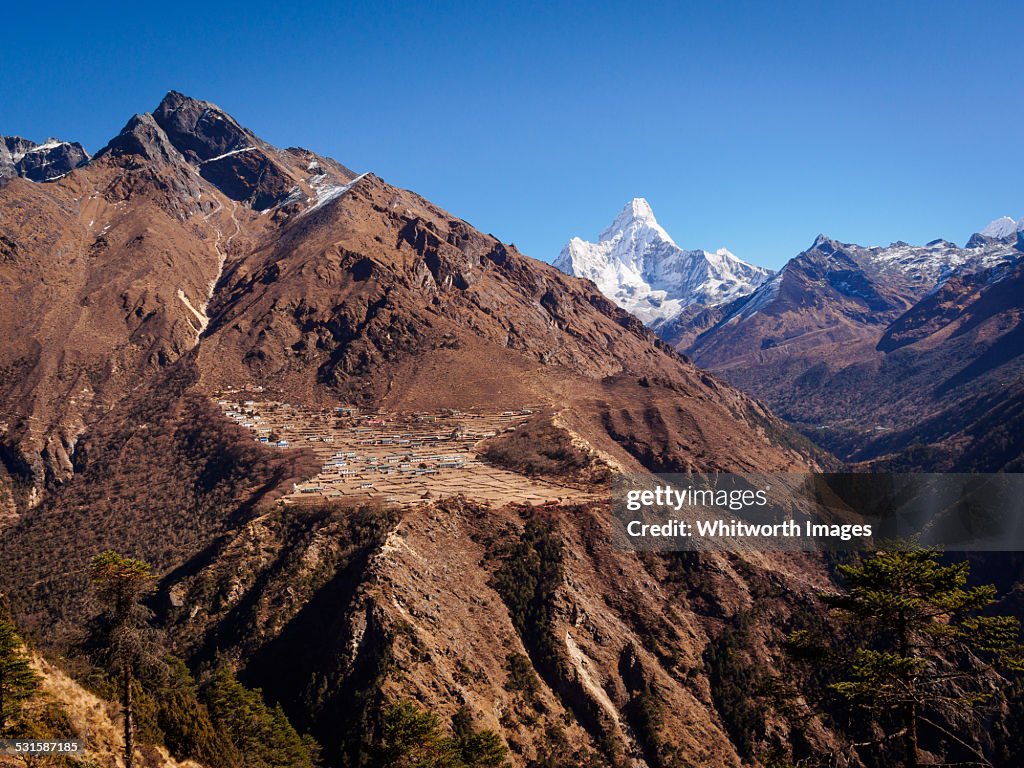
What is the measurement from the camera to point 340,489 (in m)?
89.4

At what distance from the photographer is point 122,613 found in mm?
24203

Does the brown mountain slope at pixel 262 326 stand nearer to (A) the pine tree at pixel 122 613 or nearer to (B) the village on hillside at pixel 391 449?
(B) the village on hillside at pixel 391 449

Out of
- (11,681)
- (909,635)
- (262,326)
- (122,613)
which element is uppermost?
(262,326)

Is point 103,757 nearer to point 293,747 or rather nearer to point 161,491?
point 293,747

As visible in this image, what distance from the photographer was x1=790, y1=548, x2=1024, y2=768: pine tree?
1662cm

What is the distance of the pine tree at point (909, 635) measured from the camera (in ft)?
54.5

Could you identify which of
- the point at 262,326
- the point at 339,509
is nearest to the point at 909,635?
the point at 339,509

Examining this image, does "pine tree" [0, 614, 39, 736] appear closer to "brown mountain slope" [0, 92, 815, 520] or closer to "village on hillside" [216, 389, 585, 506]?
"village on hillside" [216, 389, 585, 506]

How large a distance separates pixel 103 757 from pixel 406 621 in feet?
112

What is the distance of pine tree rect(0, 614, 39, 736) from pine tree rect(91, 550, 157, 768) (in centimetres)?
515

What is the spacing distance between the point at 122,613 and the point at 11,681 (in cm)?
682

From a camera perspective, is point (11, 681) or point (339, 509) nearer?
point (11, 681)

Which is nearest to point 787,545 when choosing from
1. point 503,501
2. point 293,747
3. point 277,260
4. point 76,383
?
point 503,501

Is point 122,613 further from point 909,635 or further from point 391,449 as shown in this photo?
point 391,449
